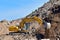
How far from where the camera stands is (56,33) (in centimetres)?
3959

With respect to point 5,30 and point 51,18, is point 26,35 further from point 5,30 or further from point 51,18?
point 5,30

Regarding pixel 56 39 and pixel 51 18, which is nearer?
pixel 56 39

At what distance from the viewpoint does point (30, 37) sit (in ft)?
152

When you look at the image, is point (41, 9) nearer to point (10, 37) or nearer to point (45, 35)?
point (10, 37)

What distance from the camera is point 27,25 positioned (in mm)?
76812

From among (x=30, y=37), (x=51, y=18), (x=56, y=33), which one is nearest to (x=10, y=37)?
(x=30, y=37)

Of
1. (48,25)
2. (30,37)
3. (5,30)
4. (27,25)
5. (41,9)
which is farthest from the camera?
(41,9)

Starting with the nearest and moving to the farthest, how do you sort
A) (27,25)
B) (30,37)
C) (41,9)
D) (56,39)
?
(56,39), (30,37), (27,25), (41,9)

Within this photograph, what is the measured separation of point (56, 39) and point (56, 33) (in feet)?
4.71

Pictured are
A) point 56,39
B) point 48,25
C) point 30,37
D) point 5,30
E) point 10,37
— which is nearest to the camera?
point 56,39

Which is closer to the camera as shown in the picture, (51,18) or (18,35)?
(51,18)

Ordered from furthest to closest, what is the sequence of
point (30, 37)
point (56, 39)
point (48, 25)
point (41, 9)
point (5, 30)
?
point (41, 9)
point (5, 30)
point (30, 37)
point (48, 25)
point (56, 39)

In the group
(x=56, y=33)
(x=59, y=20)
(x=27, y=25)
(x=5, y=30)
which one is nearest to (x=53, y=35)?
(x=56, y=33)

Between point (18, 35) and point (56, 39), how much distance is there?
43.9 feet
